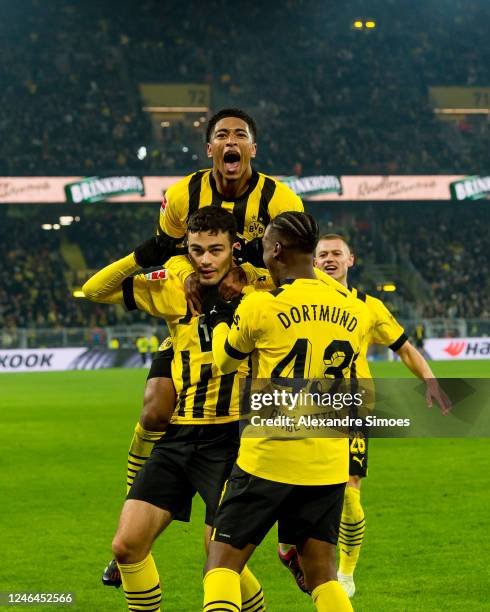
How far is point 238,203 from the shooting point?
209 inches

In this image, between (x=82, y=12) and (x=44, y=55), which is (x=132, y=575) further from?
(x=82, y=12)

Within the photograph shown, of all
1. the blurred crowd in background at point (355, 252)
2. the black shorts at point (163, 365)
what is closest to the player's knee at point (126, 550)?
the black shorts at point (163, 365)

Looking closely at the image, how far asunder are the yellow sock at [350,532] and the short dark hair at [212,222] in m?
2.14

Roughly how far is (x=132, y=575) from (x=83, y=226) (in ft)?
124

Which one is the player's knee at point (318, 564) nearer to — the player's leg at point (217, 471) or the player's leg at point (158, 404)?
the player's leg at point (217, 471)

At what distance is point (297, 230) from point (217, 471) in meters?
1.32

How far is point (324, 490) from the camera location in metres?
4.01

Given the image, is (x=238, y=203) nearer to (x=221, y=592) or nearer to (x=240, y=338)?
(x=240, y=338)

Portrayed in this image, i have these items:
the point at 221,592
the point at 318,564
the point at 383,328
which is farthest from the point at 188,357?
the point at 383,328

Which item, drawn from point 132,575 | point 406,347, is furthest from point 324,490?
point 406,347

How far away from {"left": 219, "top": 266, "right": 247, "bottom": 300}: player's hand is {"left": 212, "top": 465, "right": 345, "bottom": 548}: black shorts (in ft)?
2.96

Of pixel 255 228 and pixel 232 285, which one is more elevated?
pixel 255 228

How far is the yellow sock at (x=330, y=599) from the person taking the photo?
12.8ft

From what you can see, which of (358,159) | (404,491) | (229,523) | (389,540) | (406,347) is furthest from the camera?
(358,159)
